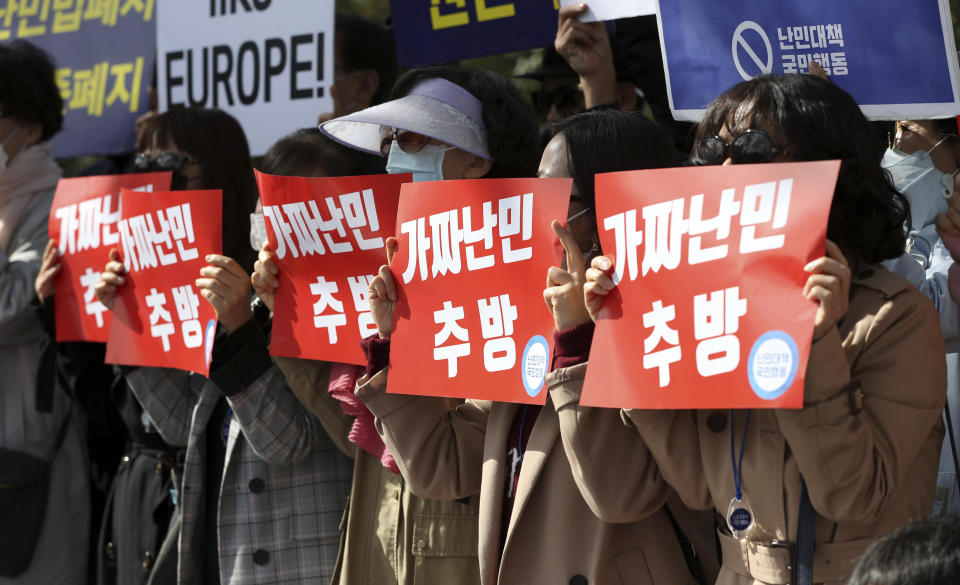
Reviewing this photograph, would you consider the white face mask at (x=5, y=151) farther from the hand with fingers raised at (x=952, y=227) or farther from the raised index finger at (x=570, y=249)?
the hand with fingers raised at (x=952, y=227)

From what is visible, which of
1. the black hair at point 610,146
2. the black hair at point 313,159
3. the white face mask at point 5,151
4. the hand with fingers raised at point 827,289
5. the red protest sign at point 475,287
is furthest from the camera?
the white face mask at point 5,151

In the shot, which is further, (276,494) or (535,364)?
(276,494)

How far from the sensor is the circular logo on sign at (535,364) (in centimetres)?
278

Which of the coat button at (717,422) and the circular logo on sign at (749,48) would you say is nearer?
the coat button at (717,422)

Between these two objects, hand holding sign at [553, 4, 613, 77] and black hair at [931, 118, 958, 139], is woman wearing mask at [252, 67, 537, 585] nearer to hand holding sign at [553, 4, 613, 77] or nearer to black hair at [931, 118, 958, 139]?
hand holding sign at [553, 4, 613, 77]

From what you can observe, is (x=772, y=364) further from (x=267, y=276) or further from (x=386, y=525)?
(x=267, y=276)

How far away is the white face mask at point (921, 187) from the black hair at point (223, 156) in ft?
7.33

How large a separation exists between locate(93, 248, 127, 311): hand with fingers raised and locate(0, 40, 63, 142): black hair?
1.31 meters

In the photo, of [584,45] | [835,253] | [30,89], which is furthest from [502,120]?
[30,89]

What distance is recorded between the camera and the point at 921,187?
10.5 feet

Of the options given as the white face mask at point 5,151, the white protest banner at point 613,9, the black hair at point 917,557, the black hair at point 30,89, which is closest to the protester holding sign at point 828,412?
the black hair at point 917,557

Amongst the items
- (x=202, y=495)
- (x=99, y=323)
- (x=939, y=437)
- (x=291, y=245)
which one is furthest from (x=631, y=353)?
(x=99, y=323)

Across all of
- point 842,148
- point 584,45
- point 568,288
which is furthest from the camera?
point 584,45

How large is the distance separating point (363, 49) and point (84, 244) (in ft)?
5.32
